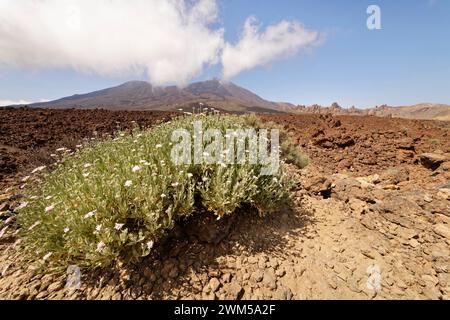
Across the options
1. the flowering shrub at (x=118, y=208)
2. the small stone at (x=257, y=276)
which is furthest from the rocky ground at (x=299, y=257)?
the flowering shrub at (x=118, y=208)

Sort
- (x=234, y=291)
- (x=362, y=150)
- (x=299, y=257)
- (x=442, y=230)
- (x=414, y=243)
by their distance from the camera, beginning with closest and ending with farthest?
1. (x=234, y=291)
2. (x=299, y=257)
3. (x=414, y=243)
4. (x=442, y=230)
5. (x=362, y=150)

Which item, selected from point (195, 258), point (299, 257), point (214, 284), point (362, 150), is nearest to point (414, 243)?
point (299, 257)

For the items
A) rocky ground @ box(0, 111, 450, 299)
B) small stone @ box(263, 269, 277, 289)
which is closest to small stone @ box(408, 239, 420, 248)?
rocky ground @ box(0, 111, 450, 299)

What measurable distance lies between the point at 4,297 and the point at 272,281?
7.98 ft

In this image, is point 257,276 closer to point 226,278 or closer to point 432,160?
point 226,278

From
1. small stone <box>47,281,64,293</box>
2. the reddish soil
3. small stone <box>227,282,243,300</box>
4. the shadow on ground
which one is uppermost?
the reddish soil

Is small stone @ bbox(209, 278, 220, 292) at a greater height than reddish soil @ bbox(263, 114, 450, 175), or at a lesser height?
lesser

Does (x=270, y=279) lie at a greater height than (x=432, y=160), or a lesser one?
lesser

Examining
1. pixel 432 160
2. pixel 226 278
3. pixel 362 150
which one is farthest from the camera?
pixel 362 150

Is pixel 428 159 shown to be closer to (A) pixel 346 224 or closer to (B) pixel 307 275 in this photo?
(A) pixel 346 224

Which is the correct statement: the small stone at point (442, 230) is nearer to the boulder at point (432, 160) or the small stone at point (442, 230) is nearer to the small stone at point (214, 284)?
the small stone at point (214, 284)

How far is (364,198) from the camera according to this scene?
3.93 m

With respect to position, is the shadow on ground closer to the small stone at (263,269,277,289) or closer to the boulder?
the small stone at (263,269,277,289)
